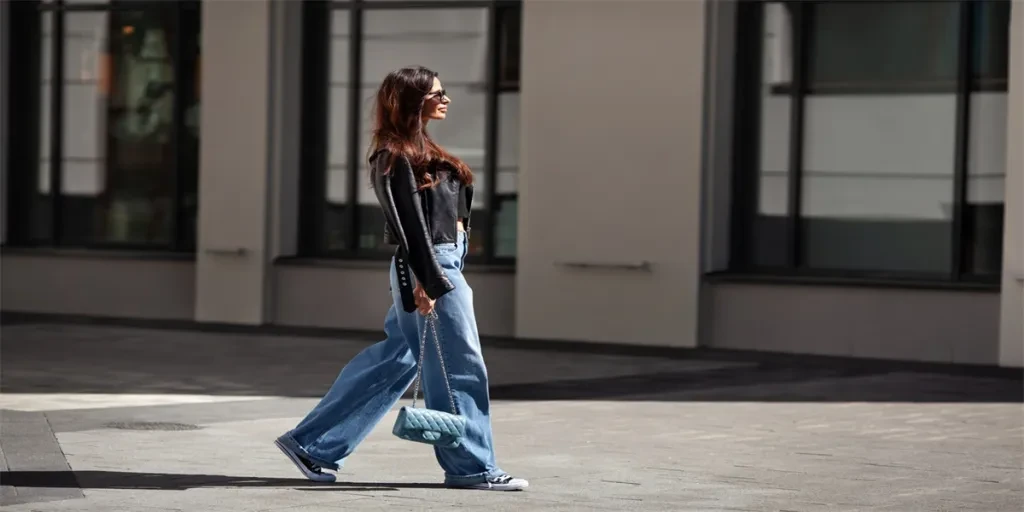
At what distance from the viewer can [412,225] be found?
22.4ft

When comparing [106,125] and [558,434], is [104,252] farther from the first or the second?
[558,434]

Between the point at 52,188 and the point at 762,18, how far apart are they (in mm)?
7272

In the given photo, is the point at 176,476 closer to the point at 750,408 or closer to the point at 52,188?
the point at 750,408

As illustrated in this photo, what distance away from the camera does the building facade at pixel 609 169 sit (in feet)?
45.5

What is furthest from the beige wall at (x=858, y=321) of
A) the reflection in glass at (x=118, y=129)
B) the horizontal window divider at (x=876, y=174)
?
the reflection in glass at (x=118, y=129)

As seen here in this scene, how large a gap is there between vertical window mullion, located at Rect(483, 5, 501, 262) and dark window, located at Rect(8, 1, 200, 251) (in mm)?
2980

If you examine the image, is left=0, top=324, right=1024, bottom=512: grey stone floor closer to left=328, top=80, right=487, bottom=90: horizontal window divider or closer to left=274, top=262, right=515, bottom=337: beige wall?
left=274, top=262, right=515, bottom=337: beige wall

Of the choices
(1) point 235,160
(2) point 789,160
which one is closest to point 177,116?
(1) point 235,160

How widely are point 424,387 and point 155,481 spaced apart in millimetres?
1142

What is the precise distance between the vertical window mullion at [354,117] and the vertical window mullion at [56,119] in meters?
3.20

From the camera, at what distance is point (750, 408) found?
10406 mm

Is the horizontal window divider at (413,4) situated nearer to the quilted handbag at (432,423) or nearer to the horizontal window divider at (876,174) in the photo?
the horizontal window divider at (876,174)

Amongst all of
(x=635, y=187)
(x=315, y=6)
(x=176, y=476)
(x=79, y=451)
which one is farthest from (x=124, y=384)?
(x=315, y=6)

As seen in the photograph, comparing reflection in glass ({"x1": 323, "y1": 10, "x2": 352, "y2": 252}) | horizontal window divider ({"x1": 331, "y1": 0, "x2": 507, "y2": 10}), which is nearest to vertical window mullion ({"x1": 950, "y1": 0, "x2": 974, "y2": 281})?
horizontal window divider ({"x1": 331, "y1": 0, "x2": 507, "y2": 10})
